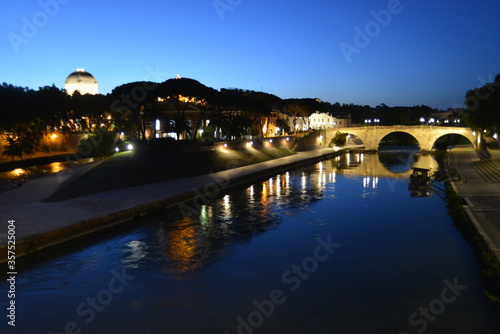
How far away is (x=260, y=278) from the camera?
15.1m

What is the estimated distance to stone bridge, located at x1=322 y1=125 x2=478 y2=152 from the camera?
73.9m

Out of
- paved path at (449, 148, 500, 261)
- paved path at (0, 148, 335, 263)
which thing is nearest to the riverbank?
paved path at (449, 148, 500, 261)

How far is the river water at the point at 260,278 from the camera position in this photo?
11.8 m

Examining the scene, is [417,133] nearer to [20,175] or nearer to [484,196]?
[484,196]

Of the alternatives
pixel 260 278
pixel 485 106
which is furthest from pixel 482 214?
pixel 485 106

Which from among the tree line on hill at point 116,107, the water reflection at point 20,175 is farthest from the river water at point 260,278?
the tree line on hill at point 116,107

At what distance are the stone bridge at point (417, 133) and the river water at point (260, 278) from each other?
5637cm

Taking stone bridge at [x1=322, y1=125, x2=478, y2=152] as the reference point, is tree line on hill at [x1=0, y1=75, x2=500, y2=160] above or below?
above

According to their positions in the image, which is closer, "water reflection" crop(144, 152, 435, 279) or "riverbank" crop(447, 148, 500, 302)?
"riverbank" crop(447, 148, 500, 302)

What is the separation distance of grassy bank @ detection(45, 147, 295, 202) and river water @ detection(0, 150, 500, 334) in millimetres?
6531

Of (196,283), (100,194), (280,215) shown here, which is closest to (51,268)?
(196,283)

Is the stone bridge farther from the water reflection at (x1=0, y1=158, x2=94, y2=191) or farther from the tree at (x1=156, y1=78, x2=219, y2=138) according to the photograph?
the water reflection at (x1=0, y1=158, x2=94, y2=191)

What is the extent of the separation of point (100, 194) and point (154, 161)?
38.1 ft

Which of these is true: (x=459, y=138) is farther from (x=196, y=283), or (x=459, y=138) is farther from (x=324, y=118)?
(x=196, y=283)
